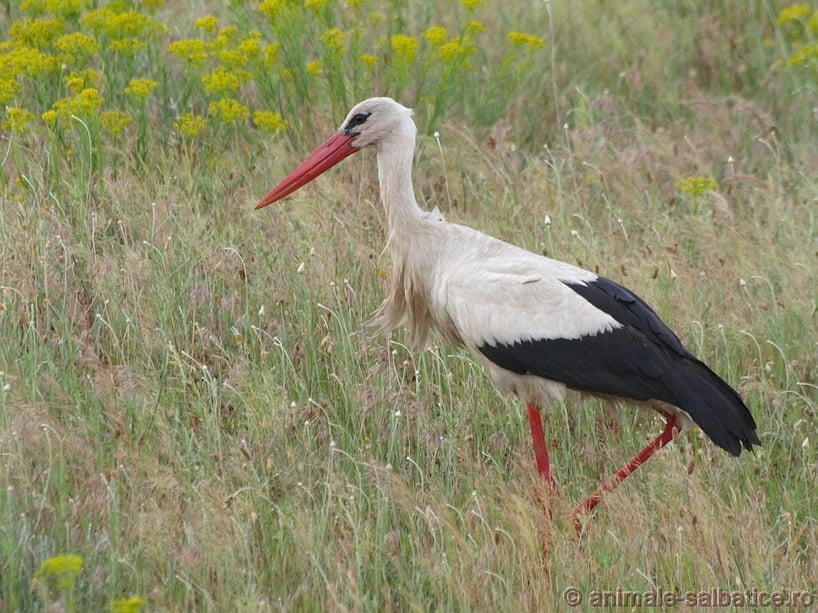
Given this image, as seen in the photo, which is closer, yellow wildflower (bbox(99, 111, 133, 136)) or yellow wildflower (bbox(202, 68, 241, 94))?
yellow wildflower (bbox(99, 111, 133, 136))

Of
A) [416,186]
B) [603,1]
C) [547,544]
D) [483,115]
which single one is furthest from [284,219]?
[603,1]

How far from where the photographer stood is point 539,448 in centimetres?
454

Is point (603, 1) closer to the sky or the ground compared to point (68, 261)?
closer to the ground

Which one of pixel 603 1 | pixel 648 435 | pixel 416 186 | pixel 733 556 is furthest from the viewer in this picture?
pixel 603 1

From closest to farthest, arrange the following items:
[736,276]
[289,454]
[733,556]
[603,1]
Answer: [733,556], [289,454], [736,276], [603,1]

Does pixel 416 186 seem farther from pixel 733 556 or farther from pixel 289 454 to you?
pixel 733 556

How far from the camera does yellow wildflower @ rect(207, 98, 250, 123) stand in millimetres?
5809

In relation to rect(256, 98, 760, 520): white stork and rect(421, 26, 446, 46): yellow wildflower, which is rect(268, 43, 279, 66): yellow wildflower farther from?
rect(256, 98, 760, 520): white stork

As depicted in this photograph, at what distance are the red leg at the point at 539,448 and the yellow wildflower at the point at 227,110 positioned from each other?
80.8 inches

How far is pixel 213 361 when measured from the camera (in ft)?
16.2

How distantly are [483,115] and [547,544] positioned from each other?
328cm

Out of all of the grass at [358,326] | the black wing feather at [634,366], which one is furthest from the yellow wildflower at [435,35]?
the black wing feather at [634,366]

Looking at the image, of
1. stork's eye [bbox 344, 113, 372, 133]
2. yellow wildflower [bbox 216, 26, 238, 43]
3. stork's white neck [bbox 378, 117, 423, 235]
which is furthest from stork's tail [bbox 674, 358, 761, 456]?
yellow wildflower [bbox 216, 26, 238, 43]

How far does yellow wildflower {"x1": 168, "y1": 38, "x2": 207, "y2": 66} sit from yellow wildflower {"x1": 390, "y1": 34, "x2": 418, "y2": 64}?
0.85 meters
